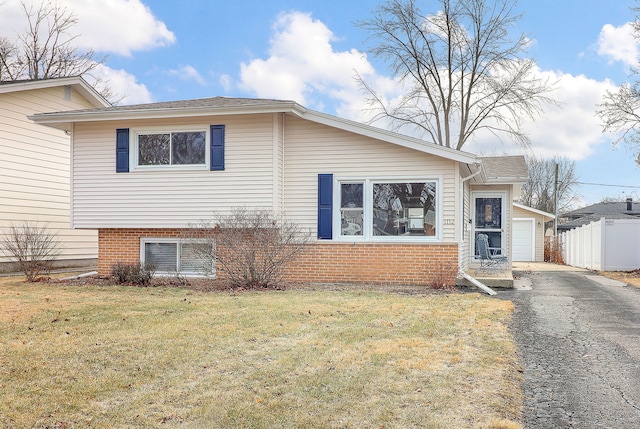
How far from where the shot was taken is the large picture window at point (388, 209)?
37.7 ft

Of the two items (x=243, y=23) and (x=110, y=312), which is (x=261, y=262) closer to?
(x=110, y=312)

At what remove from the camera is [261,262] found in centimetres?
1048

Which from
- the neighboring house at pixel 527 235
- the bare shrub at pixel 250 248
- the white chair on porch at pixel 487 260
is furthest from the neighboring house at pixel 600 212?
the bare shrub at pixel 250 248

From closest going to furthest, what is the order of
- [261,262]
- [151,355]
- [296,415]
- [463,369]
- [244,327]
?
[296,415], [463,369], [151,355], [244,327], [261,262]

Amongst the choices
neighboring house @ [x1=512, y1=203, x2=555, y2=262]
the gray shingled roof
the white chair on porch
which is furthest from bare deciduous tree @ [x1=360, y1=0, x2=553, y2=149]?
the white chair on porch

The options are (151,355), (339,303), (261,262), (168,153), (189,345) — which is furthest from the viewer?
(168,153)

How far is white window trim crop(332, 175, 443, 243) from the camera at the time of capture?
11375 millimetres

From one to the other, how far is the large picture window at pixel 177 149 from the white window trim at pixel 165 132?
23 mm

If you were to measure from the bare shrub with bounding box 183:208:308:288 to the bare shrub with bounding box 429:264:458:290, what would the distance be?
A: 282 cm

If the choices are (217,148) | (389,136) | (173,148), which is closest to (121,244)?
(173,148)

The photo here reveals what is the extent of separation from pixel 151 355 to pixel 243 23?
12651mm

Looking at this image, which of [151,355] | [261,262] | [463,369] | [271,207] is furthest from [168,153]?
[463,369]

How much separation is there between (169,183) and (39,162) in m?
5.59

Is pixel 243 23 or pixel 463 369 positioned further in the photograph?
pixel 243 23
